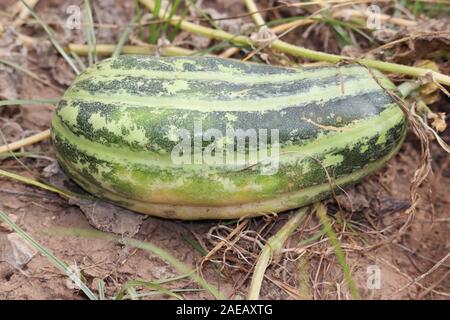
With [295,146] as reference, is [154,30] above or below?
above

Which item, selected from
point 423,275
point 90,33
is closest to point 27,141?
point 90,33

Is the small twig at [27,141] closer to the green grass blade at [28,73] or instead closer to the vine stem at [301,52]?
the green grass blade at [28,73]

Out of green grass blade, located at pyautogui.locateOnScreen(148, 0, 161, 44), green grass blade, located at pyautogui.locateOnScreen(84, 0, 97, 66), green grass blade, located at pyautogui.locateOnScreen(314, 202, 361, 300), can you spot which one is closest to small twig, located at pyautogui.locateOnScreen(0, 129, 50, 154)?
green grass blade, located at pyautogui.locateOnScreen(84, 0, 97, 66)

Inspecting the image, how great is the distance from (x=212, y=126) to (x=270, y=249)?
473 millimetres

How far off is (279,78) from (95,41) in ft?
2.84

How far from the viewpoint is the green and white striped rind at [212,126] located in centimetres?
187

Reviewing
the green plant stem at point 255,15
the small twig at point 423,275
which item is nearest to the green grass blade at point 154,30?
the green plant stem at point 255,15

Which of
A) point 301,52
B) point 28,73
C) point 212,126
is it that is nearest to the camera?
point 212,126

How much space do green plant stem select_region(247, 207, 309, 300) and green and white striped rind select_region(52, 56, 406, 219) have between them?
0.35 feet

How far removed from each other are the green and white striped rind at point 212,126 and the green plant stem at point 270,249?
0.11 meters

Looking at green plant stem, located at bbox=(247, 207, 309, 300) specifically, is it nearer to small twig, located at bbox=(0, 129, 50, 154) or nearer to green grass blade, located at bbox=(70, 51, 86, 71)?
small twig, located at bbox=(0, 129, 50, 154)

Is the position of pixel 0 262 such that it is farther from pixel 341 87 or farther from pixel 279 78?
pixel 341 87

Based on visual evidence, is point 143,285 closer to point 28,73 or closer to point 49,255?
point 49,255

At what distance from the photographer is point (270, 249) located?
6.63 feet
